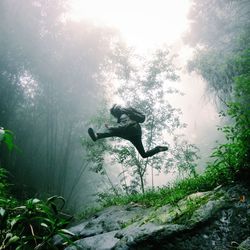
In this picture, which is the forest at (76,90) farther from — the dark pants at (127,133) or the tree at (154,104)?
the dark pants at (127,133)

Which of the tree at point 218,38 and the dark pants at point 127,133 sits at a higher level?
the tree at point 218,38

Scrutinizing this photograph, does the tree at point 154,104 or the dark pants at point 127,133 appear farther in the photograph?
the tree at point 154,104

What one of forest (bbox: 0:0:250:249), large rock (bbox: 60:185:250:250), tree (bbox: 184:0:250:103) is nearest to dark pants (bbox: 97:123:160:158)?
large rock (bbox: 60:185:250:250)

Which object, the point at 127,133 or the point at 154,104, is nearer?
the point at 127,133

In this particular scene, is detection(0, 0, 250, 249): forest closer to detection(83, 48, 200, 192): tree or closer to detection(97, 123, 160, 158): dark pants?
detection(83, 48, 200, 192): tree

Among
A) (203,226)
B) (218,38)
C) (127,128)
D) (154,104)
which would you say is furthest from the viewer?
(218,38)

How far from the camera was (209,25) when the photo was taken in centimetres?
1377

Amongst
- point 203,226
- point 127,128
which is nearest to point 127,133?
point 127,128

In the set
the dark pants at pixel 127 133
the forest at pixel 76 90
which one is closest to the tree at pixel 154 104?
the forest at pixel 76 90

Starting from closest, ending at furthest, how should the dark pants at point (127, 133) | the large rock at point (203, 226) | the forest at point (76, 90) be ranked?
the large rock at point (203, 226), the dark pants at point (127, 133), the forest at point (76, 90)

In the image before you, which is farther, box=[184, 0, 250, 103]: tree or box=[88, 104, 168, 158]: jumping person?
box=[184, 0, 250, 103]: tree

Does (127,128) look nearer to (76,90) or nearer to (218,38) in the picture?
(76,90)

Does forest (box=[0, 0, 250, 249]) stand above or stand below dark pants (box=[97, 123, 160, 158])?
above

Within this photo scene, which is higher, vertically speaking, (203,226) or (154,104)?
(154,104)
